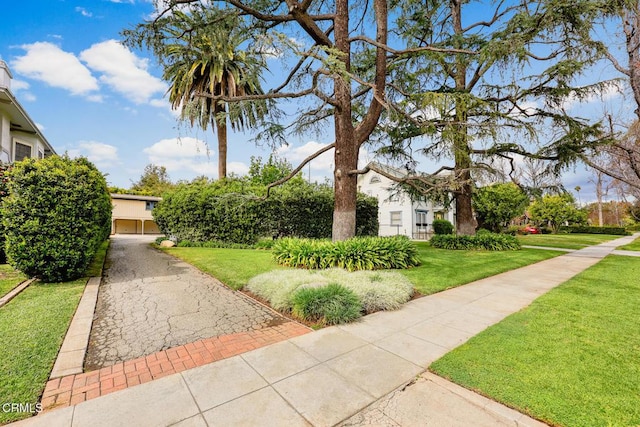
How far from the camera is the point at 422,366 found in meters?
2.92

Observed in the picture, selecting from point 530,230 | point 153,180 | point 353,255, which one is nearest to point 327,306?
point 353,255

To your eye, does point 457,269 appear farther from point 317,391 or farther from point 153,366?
point 153,366

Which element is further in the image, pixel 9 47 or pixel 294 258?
pixel 9 47

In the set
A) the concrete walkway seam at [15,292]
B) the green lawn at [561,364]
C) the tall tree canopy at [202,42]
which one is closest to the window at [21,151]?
the tall tree canopy at [202,42]

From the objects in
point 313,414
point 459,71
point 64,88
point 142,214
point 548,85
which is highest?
point 459,71

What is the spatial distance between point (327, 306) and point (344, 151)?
547cm

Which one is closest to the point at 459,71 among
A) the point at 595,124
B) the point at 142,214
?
the point at 595,124

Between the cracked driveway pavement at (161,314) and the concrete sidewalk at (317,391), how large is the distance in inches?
38.8

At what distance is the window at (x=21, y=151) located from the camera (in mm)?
13344

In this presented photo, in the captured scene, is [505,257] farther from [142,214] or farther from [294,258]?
[142,214]

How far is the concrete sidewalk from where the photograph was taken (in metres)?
2.15

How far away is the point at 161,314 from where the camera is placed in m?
4.57

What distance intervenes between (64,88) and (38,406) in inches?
576

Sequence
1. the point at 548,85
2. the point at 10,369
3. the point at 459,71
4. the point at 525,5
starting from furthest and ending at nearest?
the point at 459,71 → the point at 548,85 → the point at 525,5 → the point at 10,369
